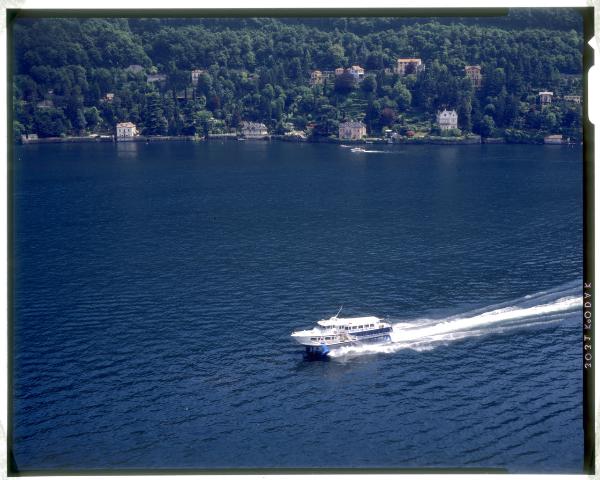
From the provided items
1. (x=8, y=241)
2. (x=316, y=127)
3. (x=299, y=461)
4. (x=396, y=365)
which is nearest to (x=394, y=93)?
(x=316, y=127)

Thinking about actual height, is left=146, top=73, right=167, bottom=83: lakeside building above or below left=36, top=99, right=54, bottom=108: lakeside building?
above

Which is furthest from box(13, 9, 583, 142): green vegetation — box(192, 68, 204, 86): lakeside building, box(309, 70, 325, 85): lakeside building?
box(309, 70, 325, 85): lakeside building

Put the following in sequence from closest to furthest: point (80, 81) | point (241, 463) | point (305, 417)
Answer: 1. point (241, 463)
2. point (305, 417)
3. point (80, 81)

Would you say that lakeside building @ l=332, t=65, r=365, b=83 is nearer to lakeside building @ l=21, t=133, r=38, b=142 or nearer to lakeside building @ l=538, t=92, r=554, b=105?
lakeside building @ l=538, t=92, r=554, b=105

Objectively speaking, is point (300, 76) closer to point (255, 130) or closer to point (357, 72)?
point (357, 72)
